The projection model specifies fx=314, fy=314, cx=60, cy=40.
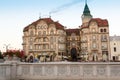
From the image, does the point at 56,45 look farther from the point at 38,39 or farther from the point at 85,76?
the point at 85,76

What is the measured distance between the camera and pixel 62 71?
21172 mm

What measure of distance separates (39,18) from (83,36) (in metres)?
15.8

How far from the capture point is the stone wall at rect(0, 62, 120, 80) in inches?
814

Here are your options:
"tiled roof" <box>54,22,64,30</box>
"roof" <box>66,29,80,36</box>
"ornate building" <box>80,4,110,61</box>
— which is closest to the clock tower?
"roof" <box>66,29,80,36</box>

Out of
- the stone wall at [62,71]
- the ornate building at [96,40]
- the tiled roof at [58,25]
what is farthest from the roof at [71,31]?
the stone wall at [62,71]

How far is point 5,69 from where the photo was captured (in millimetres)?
21094

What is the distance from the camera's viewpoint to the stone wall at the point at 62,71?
67.8ft

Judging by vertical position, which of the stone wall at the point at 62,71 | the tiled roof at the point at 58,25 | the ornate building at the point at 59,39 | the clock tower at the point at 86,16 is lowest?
the stone wall at the point at 62,71

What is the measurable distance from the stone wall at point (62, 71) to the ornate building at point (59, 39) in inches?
3047

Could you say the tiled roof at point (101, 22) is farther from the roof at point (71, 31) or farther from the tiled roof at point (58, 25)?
the tiled roof at point (58, 25)

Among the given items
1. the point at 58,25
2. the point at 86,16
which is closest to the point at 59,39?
the point at 58,25

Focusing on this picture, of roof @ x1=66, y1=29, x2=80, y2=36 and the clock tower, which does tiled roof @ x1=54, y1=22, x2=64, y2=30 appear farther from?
the clock tower

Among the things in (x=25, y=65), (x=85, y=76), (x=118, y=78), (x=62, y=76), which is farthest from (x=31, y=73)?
(x=118, y=78)

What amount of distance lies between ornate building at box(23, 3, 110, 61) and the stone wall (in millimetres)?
77402
